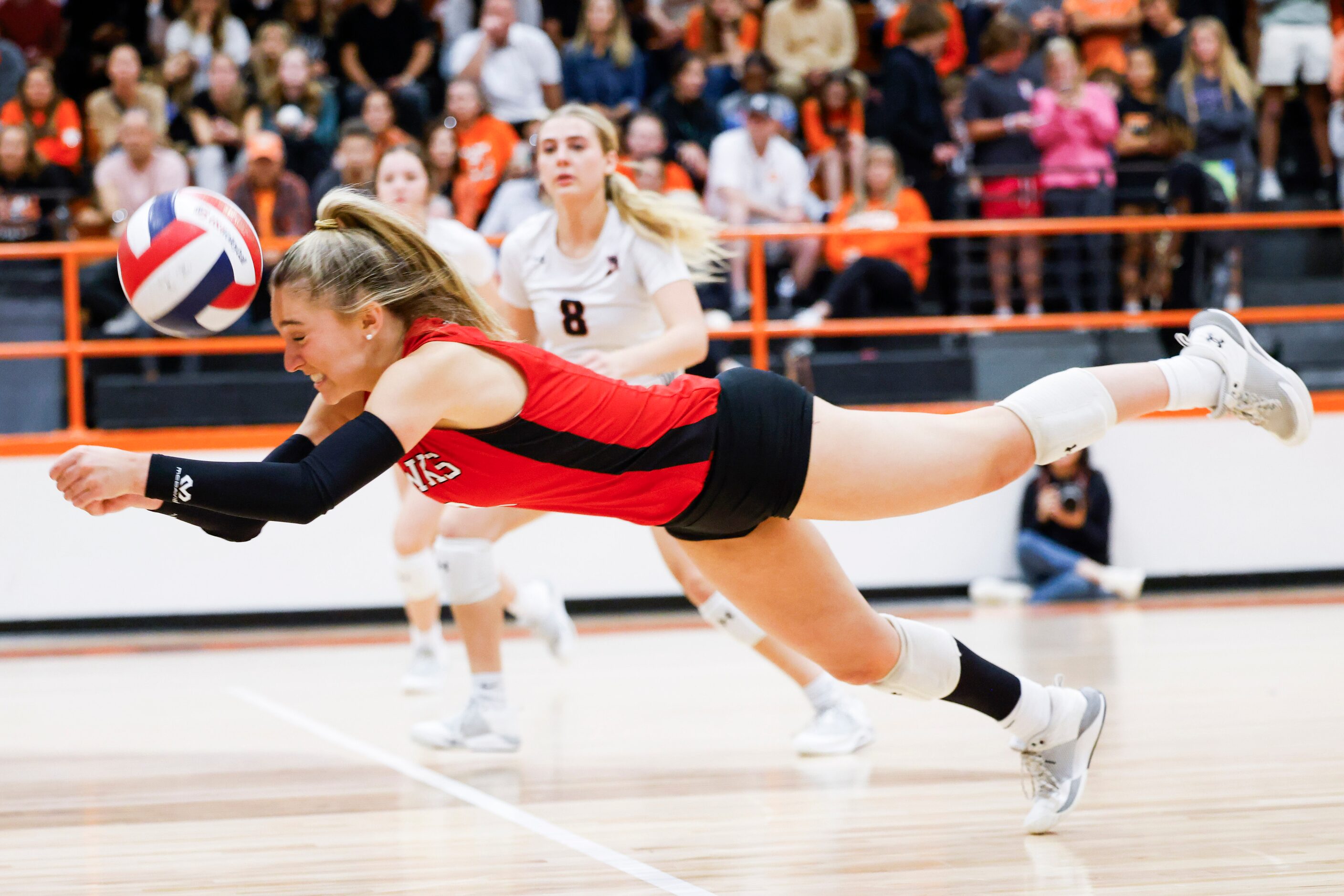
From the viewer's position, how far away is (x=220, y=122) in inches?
359

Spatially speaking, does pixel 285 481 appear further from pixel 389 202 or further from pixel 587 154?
pixel 389 202

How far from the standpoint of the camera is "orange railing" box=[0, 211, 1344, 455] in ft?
24.6

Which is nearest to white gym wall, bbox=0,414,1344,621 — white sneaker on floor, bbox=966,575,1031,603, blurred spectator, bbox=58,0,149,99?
white sneaker on floor, bbox=966,575,1031,603

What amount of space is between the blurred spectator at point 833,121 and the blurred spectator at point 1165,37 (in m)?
2.23

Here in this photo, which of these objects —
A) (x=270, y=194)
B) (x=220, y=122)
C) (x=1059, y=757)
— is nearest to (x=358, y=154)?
(x=270, y=194)

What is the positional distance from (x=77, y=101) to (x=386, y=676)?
608 centimetres

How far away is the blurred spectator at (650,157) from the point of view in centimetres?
827

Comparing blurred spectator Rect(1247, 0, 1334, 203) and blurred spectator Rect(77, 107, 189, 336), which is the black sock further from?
blurred spectator Rect(1247, 0, 1334, 203)

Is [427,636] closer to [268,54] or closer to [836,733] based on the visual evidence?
[836,733]

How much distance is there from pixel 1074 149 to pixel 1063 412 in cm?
646

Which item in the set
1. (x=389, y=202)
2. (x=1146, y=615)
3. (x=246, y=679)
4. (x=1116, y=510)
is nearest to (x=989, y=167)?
(x=1116, y=510)

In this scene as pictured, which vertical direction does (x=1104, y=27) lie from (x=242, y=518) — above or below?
above

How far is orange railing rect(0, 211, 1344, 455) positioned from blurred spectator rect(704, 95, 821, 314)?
756 millimetres

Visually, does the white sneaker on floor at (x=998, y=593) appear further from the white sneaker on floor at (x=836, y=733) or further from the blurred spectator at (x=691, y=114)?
the white sneaker on floor at (x=836, y=733)
